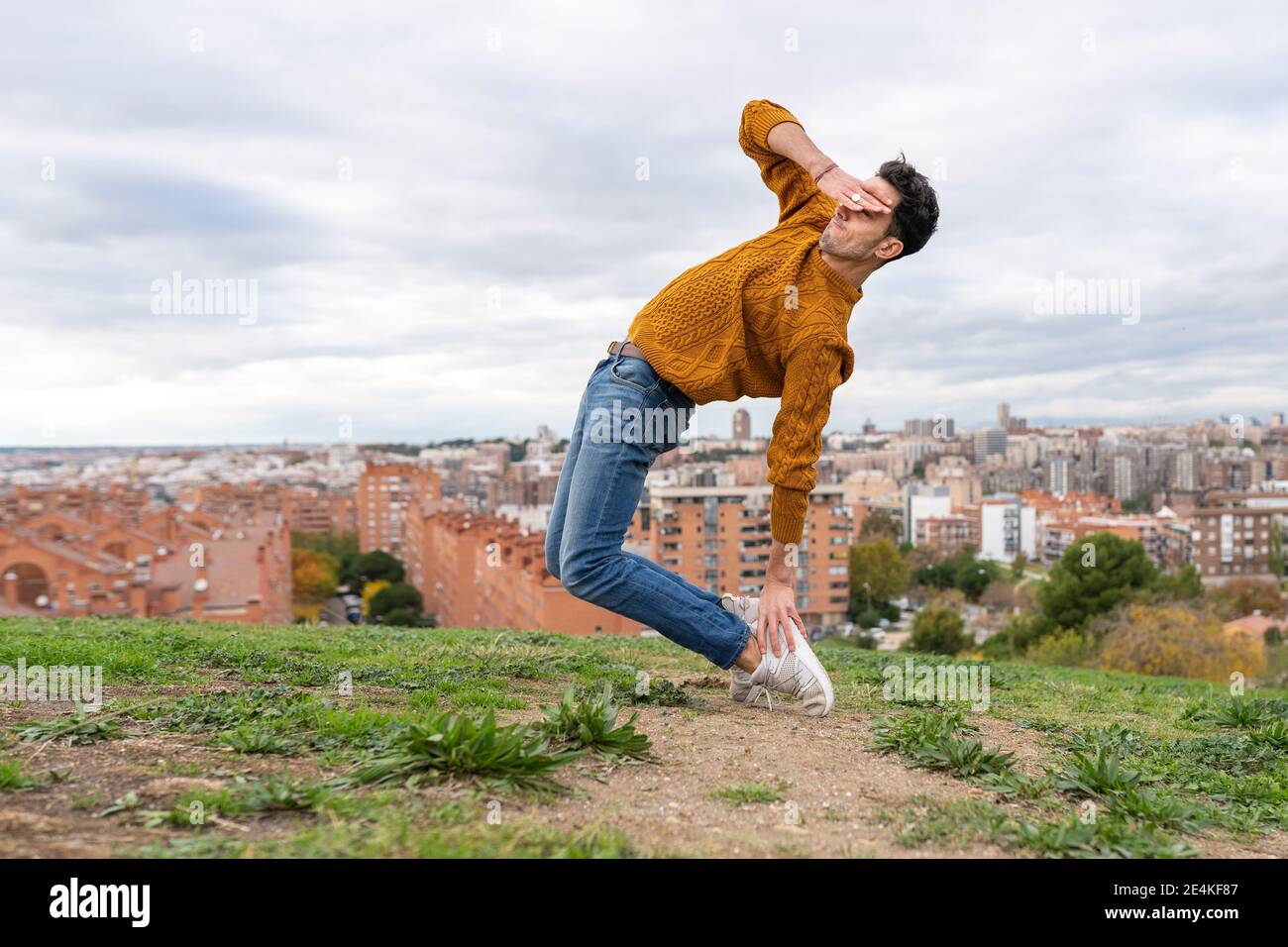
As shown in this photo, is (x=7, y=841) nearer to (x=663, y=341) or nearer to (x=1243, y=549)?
(x=663, y=341)

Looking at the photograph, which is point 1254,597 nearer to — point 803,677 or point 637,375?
point 803,677

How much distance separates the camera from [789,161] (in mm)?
3867

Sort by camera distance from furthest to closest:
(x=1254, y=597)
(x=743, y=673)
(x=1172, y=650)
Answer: (x=1254, y=597) → (x=1172, y=650) → (x=743, y=673)

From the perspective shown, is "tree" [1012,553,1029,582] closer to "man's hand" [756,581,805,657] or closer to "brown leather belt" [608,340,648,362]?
"man's hand" [756,581,805,657]

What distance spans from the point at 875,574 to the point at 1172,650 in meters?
36.4

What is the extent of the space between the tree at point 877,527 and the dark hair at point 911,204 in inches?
2763

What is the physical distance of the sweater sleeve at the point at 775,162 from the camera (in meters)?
3.78

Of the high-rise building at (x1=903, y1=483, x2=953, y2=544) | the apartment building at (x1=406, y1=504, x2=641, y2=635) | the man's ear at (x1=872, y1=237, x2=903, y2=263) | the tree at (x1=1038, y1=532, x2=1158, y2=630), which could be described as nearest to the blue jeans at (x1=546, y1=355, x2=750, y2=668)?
the man's ear at (x1=872, y1=237, x2=903, y2=263)

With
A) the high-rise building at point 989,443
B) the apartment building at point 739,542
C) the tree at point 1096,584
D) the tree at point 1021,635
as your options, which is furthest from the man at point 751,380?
the high-rise building at point 989,443

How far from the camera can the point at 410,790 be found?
2.38 m

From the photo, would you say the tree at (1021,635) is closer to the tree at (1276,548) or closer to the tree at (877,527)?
the tree at (1276,548)

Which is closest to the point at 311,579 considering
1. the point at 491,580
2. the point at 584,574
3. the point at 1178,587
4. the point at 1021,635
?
the point at 491,580
